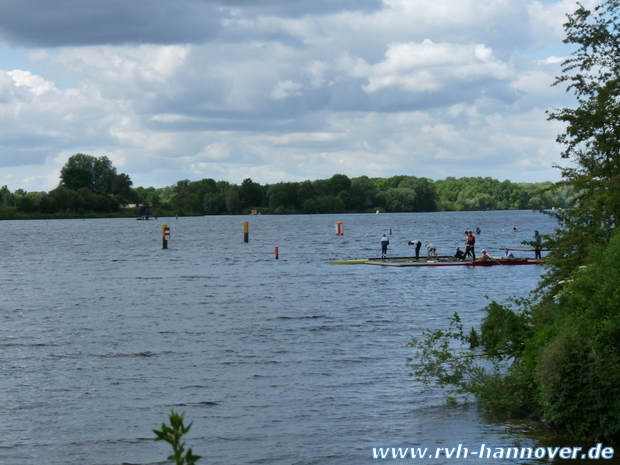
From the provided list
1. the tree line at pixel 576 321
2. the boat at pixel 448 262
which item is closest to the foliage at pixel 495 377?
the tree line at pixel 576 321

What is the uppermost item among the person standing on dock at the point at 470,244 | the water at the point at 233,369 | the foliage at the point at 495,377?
the person standing on dock at the point at 470,244

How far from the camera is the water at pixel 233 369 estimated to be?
548 inches

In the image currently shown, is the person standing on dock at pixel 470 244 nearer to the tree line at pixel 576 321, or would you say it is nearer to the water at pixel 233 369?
the water at pixel 233 369

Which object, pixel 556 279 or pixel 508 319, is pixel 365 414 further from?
pixel 556 279

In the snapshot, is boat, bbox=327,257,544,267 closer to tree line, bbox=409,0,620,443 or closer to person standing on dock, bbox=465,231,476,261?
person standing on dock, bbox=465,231,476,261

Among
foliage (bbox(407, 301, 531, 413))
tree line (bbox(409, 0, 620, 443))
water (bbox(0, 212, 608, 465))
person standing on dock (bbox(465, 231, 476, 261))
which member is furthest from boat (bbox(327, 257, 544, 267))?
foliage (bbox(407, 301, 531, 413))

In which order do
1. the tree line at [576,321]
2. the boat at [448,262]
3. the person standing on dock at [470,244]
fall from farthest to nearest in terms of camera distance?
the person standing on dock at [470,244] → the boat at [448,262] → the tree line at [576,321]

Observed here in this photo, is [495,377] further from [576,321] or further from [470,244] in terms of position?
[470,244]

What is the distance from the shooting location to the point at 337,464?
496 inches

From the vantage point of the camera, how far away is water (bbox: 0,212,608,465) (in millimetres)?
13922

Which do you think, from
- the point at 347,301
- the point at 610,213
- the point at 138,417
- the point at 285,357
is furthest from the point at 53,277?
the point at 610,213

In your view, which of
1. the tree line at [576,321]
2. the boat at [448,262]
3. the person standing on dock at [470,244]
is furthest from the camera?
the person standing on dock at [470,244]

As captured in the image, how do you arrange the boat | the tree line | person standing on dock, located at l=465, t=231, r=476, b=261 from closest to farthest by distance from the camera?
the tree line < the boat < person standing on dock, located at l=465, t=231, r=476, b=261

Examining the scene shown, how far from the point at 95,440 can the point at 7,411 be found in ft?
10.6
